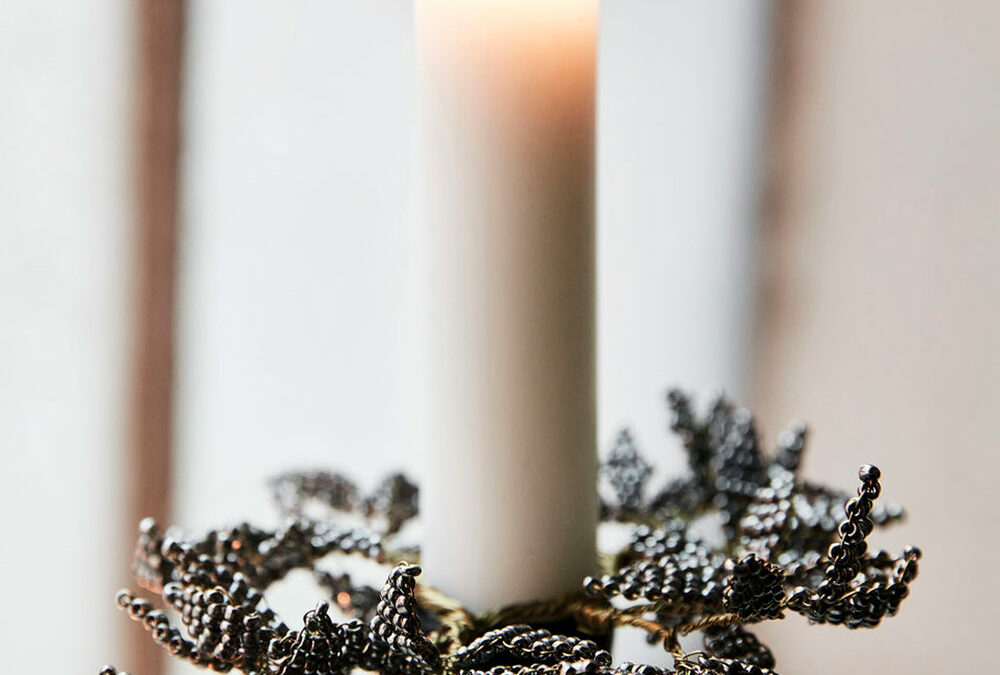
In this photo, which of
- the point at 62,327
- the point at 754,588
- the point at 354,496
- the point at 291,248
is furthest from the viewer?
A: the point at 291,248

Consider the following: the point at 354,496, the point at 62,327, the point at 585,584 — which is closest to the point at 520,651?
the point at 585,584

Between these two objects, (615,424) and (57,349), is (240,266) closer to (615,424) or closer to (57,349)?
(57,349)

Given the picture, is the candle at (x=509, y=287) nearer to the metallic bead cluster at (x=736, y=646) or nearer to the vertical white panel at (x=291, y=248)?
the metallic bead cluster at (x=736, y=646)

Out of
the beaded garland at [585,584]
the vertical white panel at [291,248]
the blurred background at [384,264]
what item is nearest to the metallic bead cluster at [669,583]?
the beaded garland at [585,584]

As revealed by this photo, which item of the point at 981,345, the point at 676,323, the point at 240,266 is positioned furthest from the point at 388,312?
the point at 981,345

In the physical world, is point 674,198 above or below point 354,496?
above

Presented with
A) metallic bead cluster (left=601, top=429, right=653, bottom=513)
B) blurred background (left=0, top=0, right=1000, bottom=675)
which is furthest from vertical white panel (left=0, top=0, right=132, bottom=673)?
metallic bead cluster (left=601, top=429, right=653, bottom=513)

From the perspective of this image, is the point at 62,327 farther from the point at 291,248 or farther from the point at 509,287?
the point at 509,287
